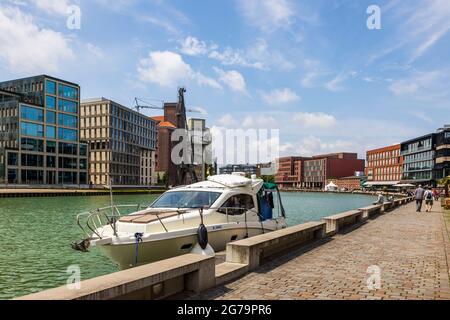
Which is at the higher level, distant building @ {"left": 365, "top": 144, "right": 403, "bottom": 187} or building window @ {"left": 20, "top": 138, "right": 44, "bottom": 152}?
building window @ {"left": 20, "top": 138, "right": 44, "bottom": 152}

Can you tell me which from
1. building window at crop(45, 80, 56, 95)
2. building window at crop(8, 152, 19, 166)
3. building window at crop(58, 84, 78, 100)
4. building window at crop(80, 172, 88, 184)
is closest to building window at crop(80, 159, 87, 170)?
building window at crop(80, 172, 88, 184)

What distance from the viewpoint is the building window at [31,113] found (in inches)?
3661

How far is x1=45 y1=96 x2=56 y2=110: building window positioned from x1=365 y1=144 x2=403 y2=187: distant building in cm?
10935

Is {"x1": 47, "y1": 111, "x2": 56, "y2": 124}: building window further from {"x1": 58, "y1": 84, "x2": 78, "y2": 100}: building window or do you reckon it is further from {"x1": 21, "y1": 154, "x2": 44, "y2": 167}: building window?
{"x1": 21, "y1": 154, "x2": 44, "y2": 167}: building window

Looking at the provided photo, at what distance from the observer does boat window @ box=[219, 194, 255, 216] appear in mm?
15527

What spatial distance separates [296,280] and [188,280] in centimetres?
258

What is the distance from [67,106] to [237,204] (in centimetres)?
9916

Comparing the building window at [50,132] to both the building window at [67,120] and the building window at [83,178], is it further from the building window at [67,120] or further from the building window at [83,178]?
the building window at [83,178]

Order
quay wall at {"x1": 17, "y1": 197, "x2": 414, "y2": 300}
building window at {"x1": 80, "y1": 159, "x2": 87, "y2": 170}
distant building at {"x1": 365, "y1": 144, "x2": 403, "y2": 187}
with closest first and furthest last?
quay wall at {"x1": 17, "y1": 197, "x2": 414, "y2": 300} → building window at {"x1": 80, "y1": 159, "x2": 87, "y2": 170} → distant building at {"x1": 365, "y1": 144, "x2": 403, "y2": 187}

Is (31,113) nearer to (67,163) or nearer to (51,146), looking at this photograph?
(51,146)

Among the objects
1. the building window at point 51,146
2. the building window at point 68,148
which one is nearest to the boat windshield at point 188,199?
the building window at point 51,146

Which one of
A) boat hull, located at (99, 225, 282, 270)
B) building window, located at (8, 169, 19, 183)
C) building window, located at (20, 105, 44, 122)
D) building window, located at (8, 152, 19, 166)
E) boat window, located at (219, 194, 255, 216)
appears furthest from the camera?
building window, located at (20, 105, 44, 122)
